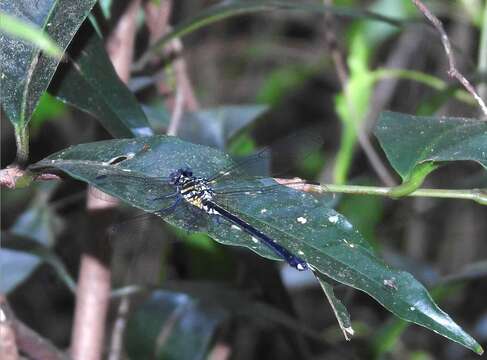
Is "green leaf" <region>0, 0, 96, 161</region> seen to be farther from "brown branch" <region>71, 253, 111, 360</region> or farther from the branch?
"brown branch" <region>71, 253, 111, 360</region>

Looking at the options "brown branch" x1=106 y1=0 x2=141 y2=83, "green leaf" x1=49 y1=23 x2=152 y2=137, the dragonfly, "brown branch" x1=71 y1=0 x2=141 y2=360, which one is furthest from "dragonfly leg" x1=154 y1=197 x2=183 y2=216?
"brown branch" x1=106 y1=0 x2=141 y2=83

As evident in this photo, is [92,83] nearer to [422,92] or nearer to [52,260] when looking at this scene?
[52,260]

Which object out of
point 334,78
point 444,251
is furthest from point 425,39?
point 444,251

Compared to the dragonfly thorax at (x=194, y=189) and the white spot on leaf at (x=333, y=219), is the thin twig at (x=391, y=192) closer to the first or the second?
the white spot on leaf at (x=333, y=219)

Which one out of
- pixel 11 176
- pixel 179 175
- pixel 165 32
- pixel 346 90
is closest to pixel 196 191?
pixel 179 175

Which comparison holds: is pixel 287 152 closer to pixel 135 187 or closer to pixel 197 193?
pixel 197 193

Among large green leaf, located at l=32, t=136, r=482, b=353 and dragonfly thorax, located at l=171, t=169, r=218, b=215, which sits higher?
dragonfly thorax, located at l=171, t=169, r=218, b=215

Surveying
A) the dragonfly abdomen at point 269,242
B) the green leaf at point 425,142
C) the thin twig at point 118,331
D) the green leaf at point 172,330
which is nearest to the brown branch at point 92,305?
the green leaf at point 172,330
